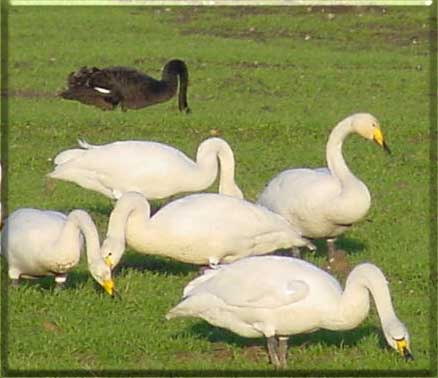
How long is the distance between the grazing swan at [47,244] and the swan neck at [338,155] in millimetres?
2050

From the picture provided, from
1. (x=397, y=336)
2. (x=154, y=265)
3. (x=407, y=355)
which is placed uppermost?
(x=397, y=336)

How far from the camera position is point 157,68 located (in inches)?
762

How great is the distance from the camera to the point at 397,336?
21.2 feet

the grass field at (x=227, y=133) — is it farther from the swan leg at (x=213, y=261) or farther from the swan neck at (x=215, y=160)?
the swan neck at (x=215, y=160)

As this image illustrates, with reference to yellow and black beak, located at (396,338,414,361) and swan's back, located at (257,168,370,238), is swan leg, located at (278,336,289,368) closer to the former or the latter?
yellow and black beak, located at (396,338,414,361)

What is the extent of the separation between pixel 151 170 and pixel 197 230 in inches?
65.0

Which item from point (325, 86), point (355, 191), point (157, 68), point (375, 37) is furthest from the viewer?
point (375, 37)

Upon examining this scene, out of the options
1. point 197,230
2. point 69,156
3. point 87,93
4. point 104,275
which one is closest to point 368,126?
point 197,230

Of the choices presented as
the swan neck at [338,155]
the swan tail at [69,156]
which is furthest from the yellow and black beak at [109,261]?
the swan tail at [69,156]

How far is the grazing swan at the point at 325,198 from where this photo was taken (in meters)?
8.95

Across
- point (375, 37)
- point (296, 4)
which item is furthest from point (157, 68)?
point (296, 4)

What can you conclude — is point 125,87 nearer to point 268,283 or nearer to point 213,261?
point 213,261

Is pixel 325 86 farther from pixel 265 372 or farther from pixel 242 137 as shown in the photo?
pixel 265 372

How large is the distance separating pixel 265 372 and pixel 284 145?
704 cm
